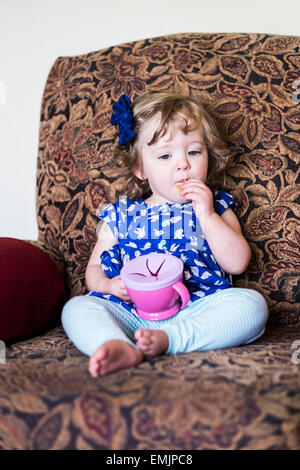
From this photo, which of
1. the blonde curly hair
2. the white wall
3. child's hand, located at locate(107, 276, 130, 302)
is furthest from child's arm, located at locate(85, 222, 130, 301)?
the white wall

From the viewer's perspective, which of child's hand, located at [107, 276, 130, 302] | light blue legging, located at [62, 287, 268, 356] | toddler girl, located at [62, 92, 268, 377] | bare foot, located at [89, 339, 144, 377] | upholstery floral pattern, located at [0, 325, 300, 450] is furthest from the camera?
child's hand, located at [107, 276, 130, 302]

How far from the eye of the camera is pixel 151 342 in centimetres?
95

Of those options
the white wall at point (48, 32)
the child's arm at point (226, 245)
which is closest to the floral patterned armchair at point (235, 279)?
the child's arm at point (226, 245)

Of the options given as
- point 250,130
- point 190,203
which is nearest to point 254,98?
point 250,130

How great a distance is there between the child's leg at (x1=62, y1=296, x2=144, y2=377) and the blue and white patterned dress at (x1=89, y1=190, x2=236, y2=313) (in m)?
0.13

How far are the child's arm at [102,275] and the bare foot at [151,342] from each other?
26 centimetres

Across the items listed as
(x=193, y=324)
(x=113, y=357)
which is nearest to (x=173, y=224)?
(x=193, y=324)

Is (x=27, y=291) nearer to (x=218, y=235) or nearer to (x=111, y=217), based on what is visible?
(x=111, y=217)

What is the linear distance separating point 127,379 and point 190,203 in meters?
0.67

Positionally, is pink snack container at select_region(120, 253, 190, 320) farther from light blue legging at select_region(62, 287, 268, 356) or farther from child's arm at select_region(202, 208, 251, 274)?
child's arm at select_region(202, 208, 251, 274)

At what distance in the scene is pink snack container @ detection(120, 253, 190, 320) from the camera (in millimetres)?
1071

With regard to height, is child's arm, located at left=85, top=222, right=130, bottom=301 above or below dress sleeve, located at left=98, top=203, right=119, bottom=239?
below

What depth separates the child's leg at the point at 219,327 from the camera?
998 mm

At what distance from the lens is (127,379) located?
83 cm
